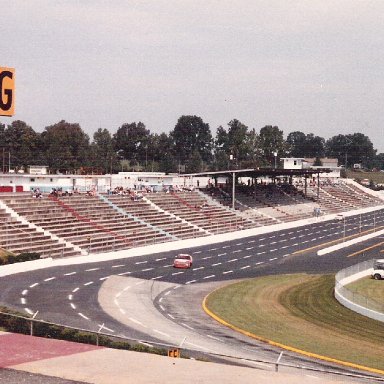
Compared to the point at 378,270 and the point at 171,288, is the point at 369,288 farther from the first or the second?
the point at 171,288

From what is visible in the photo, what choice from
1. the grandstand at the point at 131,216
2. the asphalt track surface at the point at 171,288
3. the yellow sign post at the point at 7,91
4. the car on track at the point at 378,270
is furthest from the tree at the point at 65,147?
the yellow sign post at the point at 7,91

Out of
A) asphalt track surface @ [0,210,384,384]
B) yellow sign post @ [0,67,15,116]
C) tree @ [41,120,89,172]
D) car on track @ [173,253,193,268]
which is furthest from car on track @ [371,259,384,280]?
tree @ [41,120,89,172]

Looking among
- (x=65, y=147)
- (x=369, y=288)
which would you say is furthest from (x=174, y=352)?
(x=65, y=147)

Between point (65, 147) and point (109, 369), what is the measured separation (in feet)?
527

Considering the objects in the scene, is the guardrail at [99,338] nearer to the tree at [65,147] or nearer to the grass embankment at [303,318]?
the grass embankment at [303,318]

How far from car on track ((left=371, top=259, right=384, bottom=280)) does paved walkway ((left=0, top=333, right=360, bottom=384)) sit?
39.6m

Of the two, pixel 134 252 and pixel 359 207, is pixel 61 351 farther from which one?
pixel 359 207

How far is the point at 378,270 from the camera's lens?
56094mm

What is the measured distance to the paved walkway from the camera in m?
16.8

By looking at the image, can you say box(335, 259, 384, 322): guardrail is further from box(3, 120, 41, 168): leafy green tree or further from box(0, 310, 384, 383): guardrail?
box(3, 120, 41, 168): leafy green tree

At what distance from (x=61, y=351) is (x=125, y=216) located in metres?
63.4

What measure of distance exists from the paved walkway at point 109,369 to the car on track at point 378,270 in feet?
130

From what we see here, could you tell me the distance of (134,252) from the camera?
2749 inches

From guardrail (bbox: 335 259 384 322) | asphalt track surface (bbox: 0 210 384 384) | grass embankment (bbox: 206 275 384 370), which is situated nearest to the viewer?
grass embankment (bbox: 206 275 384 370)
